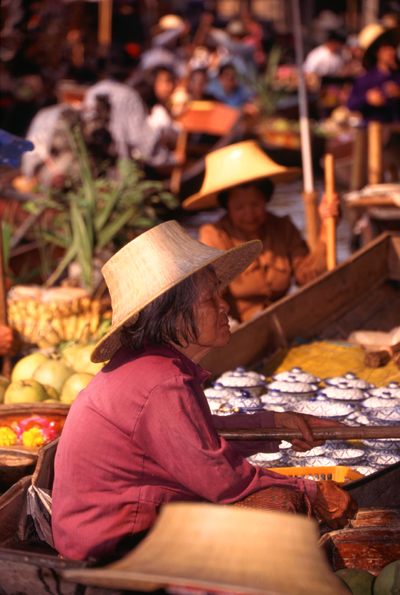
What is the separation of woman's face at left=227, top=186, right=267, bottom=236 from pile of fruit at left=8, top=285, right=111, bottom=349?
834 mm

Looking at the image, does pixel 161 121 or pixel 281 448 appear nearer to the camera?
pixel 281 448

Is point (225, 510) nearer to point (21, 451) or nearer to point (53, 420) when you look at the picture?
point (21, 451)

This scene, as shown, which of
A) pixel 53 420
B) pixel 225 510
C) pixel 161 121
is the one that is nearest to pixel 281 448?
pixel 53 420

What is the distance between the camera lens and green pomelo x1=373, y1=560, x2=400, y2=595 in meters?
2.69

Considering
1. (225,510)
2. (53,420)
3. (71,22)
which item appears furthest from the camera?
(71,22)

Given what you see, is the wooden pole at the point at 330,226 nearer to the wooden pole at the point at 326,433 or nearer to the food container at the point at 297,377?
the food container at the point at 297,377

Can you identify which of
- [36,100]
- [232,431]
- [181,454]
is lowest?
[36,100]

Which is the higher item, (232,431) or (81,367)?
(232,431)

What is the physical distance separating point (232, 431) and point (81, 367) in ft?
5.63

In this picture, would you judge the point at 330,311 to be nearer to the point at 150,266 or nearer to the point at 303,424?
the point at 303,424

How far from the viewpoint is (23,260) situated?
6723 millimetres

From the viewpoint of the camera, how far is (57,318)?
5227 mm

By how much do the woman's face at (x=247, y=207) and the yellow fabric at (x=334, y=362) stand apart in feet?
2.17

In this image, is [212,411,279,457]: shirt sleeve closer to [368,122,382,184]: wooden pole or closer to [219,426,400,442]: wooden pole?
[219,426,400,442]: wooden pole
